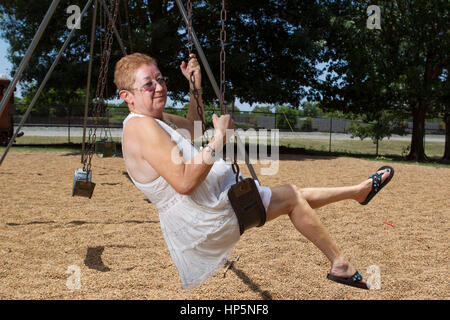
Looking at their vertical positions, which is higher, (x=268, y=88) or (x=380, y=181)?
(x=268, y=88)

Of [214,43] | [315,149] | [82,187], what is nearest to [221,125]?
[82,187]

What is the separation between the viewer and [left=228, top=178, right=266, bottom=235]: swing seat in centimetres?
198

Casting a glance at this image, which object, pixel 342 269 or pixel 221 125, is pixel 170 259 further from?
pixel 221 125

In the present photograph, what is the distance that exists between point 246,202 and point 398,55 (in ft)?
40.6

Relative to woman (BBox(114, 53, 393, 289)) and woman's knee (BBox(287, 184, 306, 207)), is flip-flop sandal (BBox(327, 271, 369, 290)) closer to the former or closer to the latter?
woman (BBox(114, 53, 393, 289))

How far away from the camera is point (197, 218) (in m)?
2.01

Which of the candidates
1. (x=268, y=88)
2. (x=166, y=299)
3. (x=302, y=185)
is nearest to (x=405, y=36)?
(x=268, y=88)

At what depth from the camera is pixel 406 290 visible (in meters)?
2.59

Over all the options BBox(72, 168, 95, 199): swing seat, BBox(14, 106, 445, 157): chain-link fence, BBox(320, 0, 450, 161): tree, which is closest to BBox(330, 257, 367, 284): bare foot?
BBox(72, 168, 95, 199): swing seat

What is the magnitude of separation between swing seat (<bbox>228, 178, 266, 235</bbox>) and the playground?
0.71m

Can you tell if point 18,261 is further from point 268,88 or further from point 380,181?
point 268,88

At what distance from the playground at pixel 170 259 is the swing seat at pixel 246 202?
714 millimetres

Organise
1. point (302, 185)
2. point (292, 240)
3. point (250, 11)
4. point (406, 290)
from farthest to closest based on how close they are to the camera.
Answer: point (250, 11) → point (302, 185) → point (292, 240) → point (406, 290)
